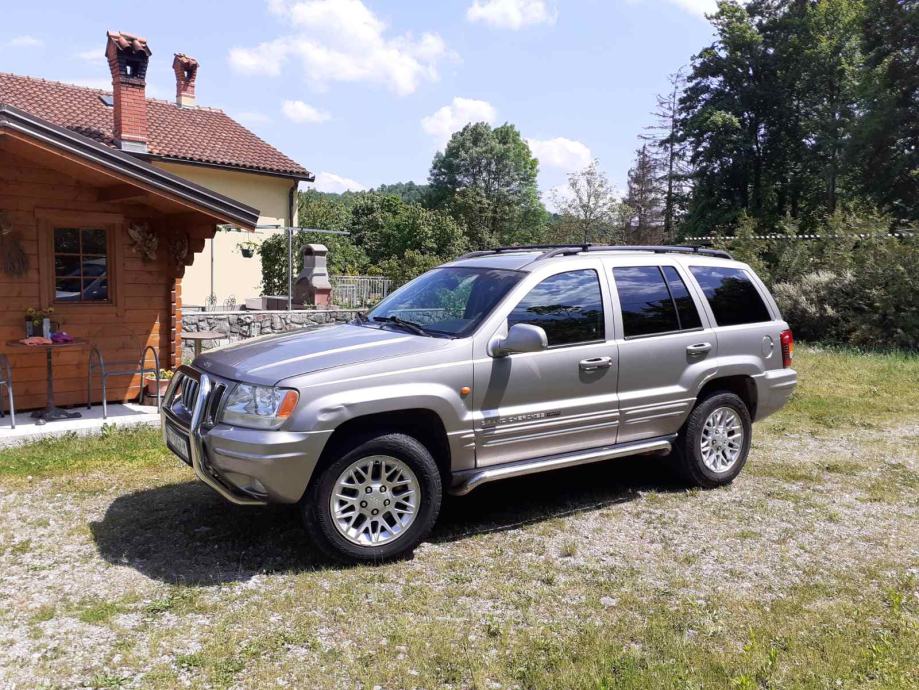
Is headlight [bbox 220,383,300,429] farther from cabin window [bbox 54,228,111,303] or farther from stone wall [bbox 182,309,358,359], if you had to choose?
stone wall [bbox 182,309,358,359]

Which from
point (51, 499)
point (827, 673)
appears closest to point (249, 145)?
point (51, 499)

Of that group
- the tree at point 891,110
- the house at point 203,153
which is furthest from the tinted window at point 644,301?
the tree at point 891,110

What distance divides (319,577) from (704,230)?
3701 cm

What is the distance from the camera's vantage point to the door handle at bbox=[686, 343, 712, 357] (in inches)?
219

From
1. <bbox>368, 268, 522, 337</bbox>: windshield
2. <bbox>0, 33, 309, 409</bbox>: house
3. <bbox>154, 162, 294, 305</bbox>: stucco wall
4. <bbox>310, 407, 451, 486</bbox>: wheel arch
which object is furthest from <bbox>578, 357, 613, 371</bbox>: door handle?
<bbox>154, 162, 294, 305</bbox>: stucco wall

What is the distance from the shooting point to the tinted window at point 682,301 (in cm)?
564

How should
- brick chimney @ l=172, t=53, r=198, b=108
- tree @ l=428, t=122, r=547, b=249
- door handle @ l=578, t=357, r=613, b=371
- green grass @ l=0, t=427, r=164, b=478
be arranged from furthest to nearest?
tree @ l=428, t=122, r=547, b=249 → brick chimney @ l=172, t=53, r=198, b=108 → green grass @ l=0, t=427, r=164, b=478 → door handle @ l=578, t=357, r=613, b=371

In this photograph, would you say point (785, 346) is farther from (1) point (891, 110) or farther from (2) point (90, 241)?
(1) point (891, 110)

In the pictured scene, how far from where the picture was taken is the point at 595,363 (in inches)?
197

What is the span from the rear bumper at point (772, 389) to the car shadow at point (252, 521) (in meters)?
1.02

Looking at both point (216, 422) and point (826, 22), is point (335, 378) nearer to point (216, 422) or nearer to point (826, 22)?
point (216, 422)

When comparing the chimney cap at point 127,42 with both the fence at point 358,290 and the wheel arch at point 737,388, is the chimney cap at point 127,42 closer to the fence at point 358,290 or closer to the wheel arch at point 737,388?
the fence at point 358,290

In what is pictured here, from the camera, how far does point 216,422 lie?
4.20 m

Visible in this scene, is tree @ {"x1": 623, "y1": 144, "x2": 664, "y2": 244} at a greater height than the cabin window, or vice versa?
tree @ {"x1": 623, "y1": 144, "x2": 664, "y2": 244}
